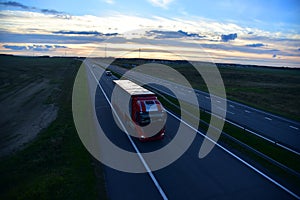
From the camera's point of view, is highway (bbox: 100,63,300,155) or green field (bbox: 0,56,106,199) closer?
green field (bbox: 0,56,106,199)

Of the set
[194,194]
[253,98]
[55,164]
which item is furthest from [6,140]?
[253,98]

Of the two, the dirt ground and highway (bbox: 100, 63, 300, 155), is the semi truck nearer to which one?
highway (bbox: 100, 63, 300, 155)

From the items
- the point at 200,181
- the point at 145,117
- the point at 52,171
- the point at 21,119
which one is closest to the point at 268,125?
the point at 145,117

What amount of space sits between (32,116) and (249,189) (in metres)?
27.4

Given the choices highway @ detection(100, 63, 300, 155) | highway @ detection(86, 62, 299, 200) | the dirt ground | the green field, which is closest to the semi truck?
highway @ detection(86, 62, 299, 200)

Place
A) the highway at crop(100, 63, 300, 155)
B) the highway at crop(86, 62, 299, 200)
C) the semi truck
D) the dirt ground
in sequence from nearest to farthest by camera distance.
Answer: the highway at crop(86, 62, 299, 200), the semi truck, the highway at crop(100, 63, 300, 155), the dirt ground

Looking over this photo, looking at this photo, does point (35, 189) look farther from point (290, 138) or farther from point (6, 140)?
point (290, 138)

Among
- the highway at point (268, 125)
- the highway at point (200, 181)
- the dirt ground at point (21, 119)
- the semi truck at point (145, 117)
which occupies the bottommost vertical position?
the dirt ground at point (21, 119)

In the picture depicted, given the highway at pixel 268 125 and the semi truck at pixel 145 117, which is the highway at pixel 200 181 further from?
the highway at pixel 268 125

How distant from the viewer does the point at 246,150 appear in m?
17.0

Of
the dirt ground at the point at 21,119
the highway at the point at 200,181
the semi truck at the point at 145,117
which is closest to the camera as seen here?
the highway at the point at 200,181

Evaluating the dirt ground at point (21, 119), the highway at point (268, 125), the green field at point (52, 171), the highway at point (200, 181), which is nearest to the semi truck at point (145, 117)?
the highway at point (200, 181)

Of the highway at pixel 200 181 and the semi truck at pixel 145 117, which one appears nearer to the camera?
the highway at pixel 200 181

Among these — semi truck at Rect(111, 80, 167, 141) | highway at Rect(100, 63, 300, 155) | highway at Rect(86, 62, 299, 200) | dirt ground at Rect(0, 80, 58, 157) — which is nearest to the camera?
highway at Rect(86, 62, 299, 200)
